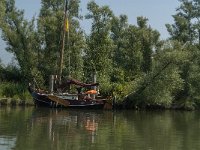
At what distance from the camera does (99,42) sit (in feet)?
169

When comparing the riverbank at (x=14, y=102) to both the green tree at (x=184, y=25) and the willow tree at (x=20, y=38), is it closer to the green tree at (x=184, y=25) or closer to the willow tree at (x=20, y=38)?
the willow tree at (x=20, y=38)

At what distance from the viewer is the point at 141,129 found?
26.9 m

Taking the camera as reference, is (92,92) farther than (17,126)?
Yes

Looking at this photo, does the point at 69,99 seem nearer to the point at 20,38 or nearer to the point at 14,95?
the point at 14,95

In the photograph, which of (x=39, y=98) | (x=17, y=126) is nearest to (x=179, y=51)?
(x=39, y=98)

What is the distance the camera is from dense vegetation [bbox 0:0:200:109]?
44594 millimetres

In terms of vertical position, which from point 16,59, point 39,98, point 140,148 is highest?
point 16,59

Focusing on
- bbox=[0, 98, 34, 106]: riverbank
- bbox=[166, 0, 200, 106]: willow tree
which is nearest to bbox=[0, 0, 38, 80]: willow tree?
bbox=[0, 98, 34, 106]: riverbank

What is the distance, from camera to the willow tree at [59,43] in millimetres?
48219

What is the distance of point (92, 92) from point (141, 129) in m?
16.2

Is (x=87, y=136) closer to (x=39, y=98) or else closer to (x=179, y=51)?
(x=39, y=98)

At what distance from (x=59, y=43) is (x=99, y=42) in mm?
5094

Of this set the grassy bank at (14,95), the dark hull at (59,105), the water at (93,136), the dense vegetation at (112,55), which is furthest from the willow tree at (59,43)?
the water at (93,136)

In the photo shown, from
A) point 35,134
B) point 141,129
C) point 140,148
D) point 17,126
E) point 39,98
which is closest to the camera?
point 140,148
